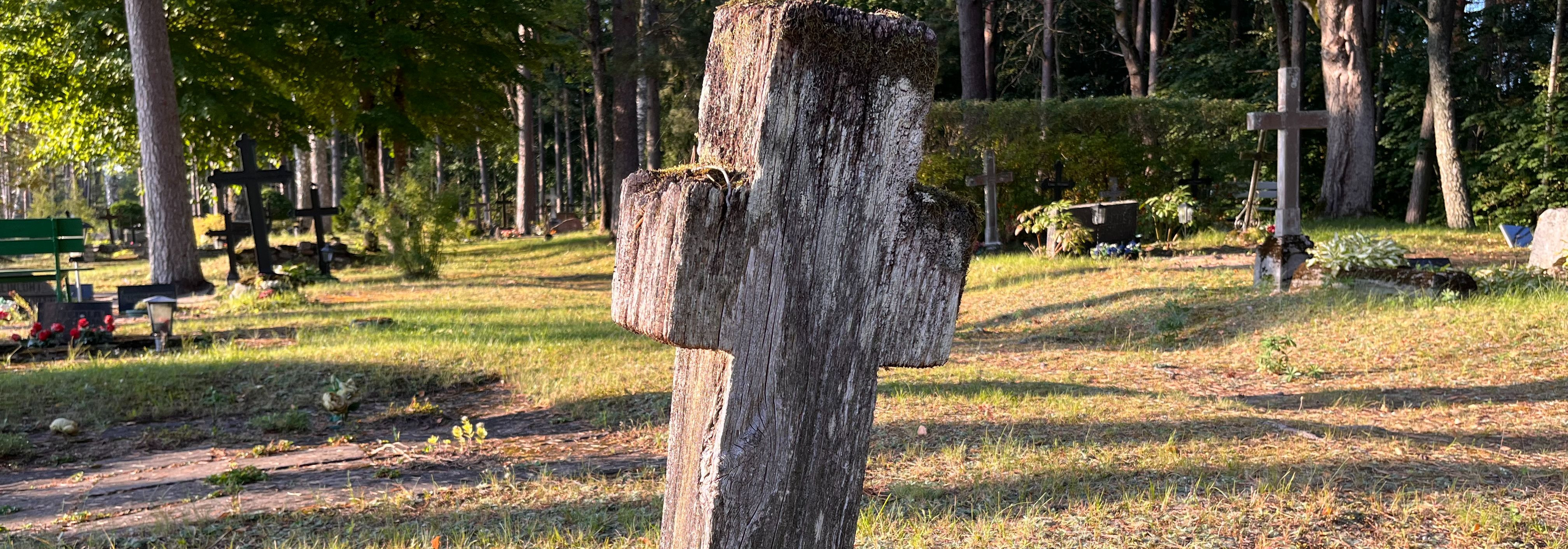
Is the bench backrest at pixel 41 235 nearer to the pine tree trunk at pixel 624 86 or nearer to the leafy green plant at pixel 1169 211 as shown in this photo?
the pine tree trunk at pixel 624 86

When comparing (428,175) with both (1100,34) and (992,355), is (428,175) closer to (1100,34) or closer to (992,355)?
(992,355)

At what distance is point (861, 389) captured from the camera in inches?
82.7

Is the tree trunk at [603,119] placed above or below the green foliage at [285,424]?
above

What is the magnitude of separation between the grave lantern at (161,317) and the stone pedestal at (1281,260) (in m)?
10.1

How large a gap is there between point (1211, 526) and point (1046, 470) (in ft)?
2.94

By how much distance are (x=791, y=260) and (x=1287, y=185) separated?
1065 centimetres

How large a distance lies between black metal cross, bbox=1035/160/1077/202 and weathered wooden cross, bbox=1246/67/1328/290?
17.0 ft

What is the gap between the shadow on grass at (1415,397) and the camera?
651cm

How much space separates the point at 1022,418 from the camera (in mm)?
6012

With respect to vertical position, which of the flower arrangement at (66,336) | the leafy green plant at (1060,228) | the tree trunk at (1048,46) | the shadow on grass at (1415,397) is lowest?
the shadow on grass at (1415,397)

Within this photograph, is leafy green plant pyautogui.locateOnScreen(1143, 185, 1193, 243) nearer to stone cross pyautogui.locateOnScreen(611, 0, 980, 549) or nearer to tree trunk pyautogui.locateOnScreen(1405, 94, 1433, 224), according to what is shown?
tree trunk pyautogui.locateOnScreen(1405, 94, 1433, 224)

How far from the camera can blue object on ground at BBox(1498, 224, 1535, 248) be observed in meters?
14.8

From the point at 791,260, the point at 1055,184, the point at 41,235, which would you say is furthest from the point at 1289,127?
the point at 41,235

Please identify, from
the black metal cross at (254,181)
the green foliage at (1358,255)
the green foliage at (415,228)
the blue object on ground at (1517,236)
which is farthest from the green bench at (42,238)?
the blue object on ground at (1517,236)
